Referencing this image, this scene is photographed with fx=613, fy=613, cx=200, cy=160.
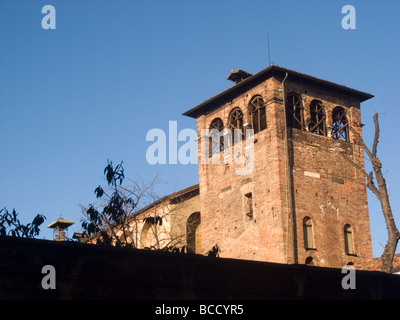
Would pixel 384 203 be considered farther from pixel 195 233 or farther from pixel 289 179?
pixel 195 233

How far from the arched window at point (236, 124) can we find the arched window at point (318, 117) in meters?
2.94

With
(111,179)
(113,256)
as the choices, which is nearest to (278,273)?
(113,256)

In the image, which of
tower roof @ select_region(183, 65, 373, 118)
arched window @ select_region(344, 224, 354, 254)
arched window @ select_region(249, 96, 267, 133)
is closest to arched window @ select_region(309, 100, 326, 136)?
tower roof @ select_region(183, 65, 373, 118)

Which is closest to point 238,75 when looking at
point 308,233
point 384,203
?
point 308,233

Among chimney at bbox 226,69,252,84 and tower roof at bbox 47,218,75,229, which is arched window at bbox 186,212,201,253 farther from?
tower roof at bbox 47,218,75,229

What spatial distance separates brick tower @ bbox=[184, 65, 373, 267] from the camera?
76.5ft

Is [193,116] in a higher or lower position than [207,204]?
higher

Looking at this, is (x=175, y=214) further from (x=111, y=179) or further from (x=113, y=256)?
(x=113, y=256)

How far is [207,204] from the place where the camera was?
26.8m

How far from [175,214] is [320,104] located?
8094 mm

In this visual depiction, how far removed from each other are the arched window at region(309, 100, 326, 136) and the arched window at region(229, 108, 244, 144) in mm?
2941

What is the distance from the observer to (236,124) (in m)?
26.3

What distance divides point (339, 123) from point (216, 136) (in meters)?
5.38
